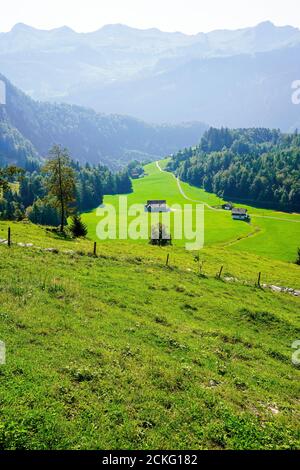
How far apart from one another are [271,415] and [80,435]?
9789 mm

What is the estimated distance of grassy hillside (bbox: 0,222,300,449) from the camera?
53.2ft

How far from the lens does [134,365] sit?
2119cm

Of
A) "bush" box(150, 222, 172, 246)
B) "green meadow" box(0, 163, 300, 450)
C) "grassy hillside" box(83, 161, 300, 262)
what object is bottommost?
"grassy hillside" box(83, 161, 300, 262)

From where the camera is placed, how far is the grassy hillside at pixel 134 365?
53.2 feet

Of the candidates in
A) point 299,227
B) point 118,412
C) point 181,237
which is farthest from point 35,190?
point 118,412

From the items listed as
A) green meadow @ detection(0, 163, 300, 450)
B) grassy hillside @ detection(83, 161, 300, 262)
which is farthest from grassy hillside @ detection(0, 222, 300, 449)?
grassy hillside @ detection(83, 161, 300, 262)

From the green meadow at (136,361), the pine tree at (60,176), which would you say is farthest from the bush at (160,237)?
the green meadow at (136,361)

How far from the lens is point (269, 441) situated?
56.0ft
